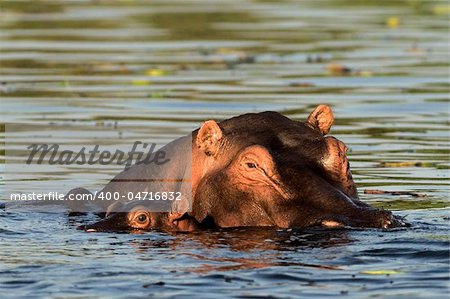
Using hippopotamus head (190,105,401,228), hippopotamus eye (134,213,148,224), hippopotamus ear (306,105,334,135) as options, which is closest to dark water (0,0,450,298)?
hippopotamus head (190,105,401,228)

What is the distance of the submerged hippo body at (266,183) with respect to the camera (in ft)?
35.8

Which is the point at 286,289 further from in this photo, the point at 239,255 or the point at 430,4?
the point at 430,4

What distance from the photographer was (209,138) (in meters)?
11.9

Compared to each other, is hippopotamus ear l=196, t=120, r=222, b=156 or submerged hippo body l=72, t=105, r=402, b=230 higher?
hippopotamus ear l=196, t=120, r=222, b=156

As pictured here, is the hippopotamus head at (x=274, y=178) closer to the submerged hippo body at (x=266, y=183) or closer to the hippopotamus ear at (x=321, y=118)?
the submerged hippo body at (x=266, y=183)

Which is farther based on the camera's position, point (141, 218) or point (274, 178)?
point (141, 218)

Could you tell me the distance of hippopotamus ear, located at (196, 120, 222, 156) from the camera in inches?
466

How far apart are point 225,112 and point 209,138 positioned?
8311 mm

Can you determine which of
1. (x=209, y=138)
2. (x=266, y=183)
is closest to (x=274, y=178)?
(x=266, y=183)

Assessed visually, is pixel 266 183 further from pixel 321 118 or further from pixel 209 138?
pixel 321 118

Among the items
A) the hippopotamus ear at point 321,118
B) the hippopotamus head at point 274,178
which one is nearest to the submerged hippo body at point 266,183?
the hippopotamus head at point 274,178

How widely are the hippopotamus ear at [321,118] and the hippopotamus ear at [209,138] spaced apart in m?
0.96

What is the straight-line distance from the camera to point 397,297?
875 cm

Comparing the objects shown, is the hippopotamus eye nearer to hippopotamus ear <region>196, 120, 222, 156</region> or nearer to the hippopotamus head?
the hippopotamus head
